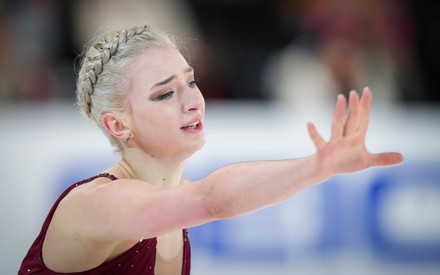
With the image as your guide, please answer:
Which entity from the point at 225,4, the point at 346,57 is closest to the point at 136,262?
the point at 346,57

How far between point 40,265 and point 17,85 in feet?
10.6

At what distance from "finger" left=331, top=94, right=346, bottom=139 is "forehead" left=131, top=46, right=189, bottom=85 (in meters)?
0.84

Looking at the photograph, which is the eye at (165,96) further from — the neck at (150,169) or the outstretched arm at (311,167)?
the outstretched arm at (311,167)

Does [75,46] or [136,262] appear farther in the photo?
[75,46]

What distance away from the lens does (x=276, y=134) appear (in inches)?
205

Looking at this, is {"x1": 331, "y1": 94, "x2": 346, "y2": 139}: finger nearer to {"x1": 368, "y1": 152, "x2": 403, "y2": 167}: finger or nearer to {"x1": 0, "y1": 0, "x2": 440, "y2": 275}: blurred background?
{"x1": 368, "y1": 152, "x2": 403, "y2": 167}: finger

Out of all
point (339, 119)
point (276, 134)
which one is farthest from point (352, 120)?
point (276, 134)

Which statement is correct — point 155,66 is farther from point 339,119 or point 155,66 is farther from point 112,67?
point 339,119

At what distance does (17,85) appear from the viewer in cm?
583

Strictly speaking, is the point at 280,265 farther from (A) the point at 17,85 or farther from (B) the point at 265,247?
(A) the point at 17,85

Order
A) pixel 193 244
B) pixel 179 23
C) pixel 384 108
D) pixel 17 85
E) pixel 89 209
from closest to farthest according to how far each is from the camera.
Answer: pixel 89 209, pixel 193 244, pixel 384 108, pixel 17 85, pixel 179 23

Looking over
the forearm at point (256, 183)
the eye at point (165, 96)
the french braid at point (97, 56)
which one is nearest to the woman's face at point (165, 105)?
the eye at point (165, 96)

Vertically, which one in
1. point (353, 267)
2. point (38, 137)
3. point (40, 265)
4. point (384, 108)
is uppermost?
point (384, 108)

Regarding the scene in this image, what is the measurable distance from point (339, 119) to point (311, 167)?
0.14 metres
